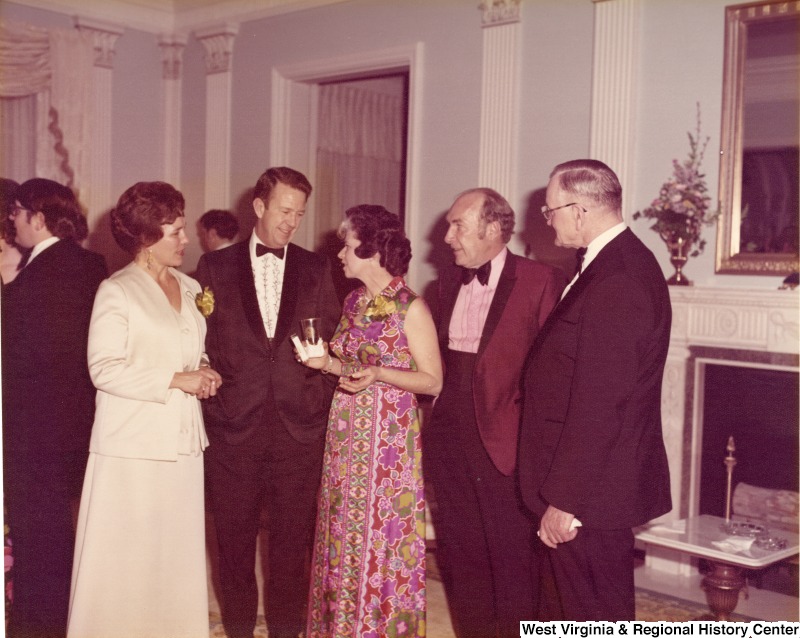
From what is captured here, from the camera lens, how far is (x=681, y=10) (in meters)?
4.79

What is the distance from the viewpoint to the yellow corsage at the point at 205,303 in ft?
9.96

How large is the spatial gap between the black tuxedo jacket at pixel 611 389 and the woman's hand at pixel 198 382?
1.10 metres

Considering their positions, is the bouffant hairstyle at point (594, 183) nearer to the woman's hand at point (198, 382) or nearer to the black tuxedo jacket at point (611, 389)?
the black tuxedo jacket at point (611, 389)

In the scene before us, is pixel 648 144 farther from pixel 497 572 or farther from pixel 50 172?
pixel 50 172

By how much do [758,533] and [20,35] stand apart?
242 inches

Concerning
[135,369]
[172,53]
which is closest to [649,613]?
[135,369]

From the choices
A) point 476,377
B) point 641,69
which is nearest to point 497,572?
point 476,377

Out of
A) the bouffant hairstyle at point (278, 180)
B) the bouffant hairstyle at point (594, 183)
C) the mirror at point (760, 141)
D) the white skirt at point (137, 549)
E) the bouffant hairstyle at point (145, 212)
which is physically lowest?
the white skirt at point (137, 549)

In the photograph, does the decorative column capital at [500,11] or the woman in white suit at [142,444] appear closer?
the woman in white suit at [142,444]

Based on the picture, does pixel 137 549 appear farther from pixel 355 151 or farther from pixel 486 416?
pixel 355 151

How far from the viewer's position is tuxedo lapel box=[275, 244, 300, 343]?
10.4 feet

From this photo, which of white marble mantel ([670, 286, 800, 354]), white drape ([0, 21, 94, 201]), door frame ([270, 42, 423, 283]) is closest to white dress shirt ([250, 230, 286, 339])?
white marble mantel ([670, 286, 800, 354])

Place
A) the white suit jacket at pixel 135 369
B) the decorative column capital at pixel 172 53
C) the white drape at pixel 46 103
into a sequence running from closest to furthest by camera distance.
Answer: the white suit jacket at pixel 135 369, the white drape at pixel 46 103, the decorative column capital at pixel 172 53

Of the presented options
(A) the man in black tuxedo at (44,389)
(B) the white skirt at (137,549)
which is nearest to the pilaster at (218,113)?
(A) the man in black tuxedo at (44,389)
